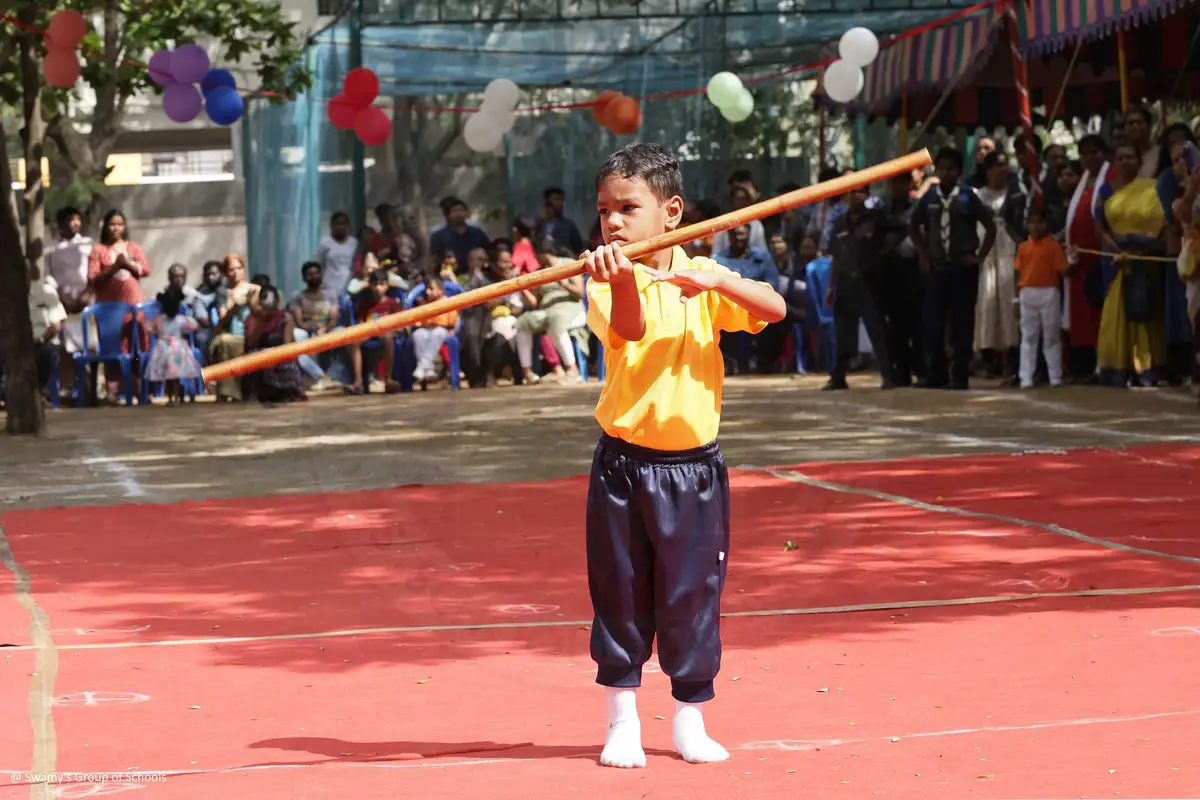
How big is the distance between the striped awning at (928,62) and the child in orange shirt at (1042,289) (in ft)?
4.97

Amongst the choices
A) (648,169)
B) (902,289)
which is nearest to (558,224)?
(902,289)

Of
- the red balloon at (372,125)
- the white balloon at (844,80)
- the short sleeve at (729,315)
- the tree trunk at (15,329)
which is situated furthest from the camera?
the red balloon at (372,125)

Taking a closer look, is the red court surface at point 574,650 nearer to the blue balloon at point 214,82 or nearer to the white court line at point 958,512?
the white court line at point 958,512

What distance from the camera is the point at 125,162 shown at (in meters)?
45.4

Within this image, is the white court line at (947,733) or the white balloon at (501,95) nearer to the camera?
the white court line at (947,733)

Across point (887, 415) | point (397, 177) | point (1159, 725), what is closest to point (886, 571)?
point (1159, 725)

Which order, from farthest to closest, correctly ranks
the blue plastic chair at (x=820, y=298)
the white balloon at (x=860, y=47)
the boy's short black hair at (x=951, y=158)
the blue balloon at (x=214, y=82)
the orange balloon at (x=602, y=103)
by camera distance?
the orange balloon at (x=602, y=103) < the blue plastic chair at (x=820, y=298) < the white balloon at (x=860, y=47) < the blue balloon at (x=214, y=82) < the boy's short black hair at (x=951, y=158)

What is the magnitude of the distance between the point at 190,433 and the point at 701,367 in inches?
414

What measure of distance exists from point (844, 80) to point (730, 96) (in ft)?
4.02

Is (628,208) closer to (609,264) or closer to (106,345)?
(609,264)

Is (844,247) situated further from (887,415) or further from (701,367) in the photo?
(701,367)

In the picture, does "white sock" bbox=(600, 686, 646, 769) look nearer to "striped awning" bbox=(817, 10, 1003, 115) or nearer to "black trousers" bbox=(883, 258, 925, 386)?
"black trousers" bbox=(883, 258, 925, 386)

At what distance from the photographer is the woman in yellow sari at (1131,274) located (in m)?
14.4

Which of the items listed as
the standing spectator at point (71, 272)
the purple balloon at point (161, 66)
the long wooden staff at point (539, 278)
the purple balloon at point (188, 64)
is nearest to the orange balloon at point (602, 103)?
the purple balloon at point (188, 64)
